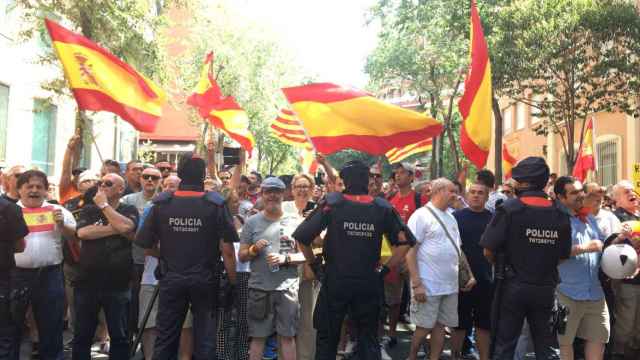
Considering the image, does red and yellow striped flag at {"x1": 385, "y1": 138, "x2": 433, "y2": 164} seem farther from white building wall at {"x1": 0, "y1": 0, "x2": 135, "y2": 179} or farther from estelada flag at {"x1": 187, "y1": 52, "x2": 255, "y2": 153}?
white building wall at {"x1": 0, "y1": 0, "x2": 135, "y2": 179}

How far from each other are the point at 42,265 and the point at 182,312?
147cm

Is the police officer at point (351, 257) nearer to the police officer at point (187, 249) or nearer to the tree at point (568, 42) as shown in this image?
the police officer at point (187, 249)

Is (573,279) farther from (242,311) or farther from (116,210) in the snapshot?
(116,210)

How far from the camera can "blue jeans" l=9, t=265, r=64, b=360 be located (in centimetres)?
629

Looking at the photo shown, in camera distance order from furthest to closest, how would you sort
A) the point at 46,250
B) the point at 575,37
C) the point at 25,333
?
the point at 575,37 < the point at 25,333 < the point at 46,250

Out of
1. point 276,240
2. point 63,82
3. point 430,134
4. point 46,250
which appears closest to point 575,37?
point 430,134

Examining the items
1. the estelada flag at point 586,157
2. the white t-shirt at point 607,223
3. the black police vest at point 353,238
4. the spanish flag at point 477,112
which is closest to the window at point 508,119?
the estelada flag at point 586,157

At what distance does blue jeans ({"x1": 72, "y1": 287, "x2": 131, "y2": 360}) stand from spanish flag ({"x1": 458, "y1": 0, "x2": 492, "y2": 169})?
4.14 m

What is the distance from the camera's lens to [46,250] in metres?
6.40

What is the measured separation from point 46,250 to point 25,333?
2.32 m

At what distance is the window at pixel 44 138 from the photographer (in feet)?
67.5

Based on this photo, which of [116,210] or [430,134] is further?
[430,134]

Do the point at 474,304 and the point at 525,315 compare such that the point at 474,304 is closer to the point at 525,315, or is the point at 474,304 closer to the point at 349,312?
the point at 525,315

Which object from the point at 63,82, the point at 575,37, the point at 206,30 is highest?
the point at 206,30
